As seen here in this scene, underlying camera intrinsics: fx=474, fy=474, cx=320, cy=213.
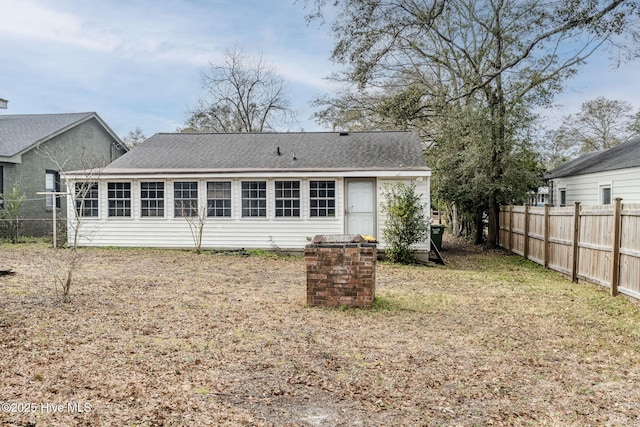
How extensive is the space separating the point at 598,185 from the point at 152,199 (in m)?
14.9

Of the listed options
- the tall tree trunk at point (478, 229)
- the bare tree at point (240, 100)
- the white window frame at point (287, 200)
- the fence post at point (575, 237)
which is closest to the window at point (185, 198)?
the white window frame at point (287, 200)

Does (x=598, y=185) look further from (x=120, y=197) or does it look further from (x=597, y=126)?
(x=597, y=126)

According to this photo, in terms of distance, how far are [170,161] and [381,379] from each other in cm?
1271

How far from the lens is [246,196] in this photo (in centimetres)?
1437

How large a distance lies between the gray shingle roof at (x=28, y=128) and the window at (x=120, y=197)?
5.28 m

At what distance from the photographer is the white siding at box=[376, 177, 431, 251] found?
13.5 metres

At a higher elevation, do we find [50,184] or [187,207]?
[50,184]

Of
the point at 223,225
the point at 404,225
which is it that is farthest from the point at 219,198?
the point at 404,225

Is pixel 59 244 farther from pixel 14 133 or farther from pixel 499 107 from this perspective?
pixel 499 107

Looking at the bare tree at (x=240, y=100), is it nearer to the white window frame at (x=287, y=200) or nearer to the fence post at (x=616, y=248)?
the white window frame at (x=287, y=200)

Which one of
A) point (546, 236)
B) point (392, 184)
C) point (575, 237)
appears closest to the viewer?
point (575, 237)

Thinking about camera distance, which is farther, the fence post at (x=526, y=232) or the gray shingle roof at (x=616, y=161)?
the gray shingle roof at (x=616, y=161)

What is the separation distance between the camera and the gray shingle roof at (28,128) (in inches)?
696

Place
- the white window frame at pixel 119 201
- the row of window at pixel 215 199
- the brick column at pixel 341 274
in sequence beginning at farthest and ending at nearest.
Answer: the white window frame at pixel 119 201 < the row of window at pixel 215 199 < the brick column at pixel 341 274
